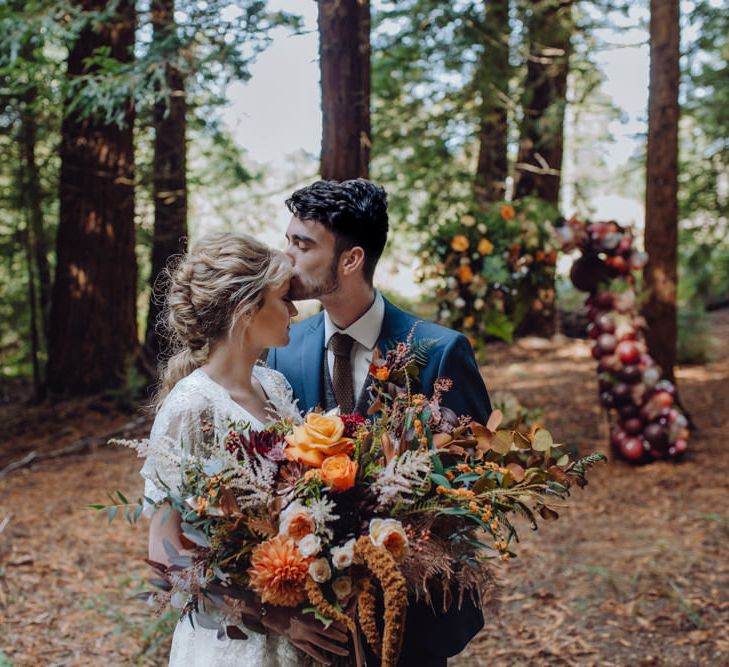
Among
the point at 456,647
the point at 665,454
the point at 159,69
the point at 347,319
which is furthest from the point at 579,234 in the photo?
the point at 456,647

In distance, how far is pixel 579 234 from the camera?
6988 millimetres

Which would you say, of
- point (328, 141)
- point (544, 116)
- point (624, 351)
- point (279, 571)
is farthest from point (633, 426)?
point (279, 571)

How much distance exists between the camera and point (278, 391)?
271 centimetres

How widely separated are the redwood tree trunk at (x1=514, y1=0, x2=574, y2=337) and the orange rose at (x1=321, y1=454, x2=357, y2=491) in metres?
5.37

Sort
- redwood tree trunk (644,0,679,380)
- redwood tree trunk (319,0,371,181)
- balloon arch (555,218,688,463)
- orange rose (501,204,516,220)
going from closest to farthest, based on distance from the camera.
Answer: redwood tree trunk (319,0,371,181)
orange rose (501,204,516,220)
balloon arch (555,218,688,463)
redwood tree trunk (644,0,679,380)

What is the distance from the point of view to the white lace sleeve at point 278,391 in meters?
2.60

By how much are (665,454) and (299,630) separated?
240 inches

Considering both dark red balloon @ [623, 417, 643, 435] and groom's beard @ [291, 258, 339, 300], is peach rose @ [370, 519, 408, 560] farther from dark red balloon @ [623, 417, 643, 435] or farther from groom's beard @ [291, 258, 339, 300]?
dark red balloon @ [623, 417, 643, 435]

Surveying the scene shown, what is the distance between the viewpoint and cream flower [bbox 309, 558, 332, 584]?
69.6 inches

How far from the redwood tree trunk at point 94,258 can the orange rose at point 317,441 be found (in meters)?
7.09

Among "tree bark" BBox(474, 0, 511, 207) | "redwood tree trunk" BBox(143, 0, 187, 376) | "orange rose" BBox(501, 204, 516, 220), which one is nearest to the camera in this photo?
"orange rose" BBox(501, 204, 516, 220)

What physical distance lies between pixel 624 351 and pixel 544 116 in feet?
13.3

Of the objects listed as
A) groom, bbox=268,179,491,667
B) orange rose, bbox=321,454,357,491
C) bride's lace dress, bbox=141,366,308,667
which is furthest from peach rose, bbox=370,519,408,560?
groom, bbox=268,179,491,667

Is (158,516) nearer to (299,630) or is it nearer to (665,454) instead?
(299,630)
